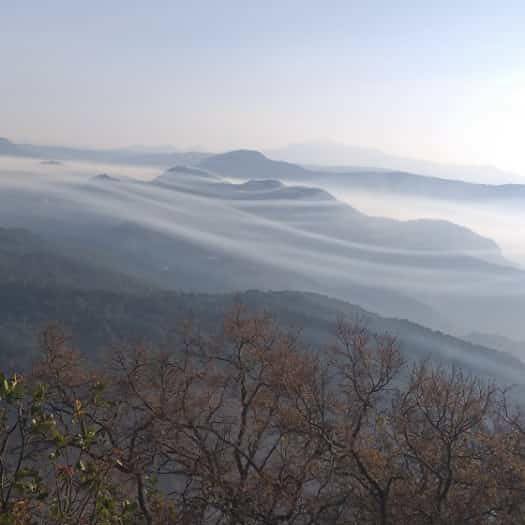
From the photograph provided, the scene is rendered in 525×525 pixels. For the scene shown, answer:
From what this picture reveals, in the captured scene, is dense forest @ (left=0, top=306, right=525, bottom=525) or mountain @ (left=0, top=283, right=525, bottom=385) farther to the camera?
mountain @ (left=0, top=283, right=525, bottom=385)

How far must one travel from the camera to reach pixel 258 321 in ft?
51.2

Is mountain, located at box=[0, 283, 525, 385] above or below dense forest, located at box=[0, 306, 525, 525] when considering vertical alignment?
below

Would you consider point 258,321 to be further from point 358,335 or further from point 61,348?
point 61,348

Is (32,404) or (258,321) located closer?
(32,404)

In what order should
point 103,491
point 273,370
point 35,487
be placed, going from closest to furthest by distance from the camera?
point 35,487
point 103,491
point 273,370

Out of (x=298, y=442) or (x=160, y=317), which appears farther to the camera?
(x=160, y=317)

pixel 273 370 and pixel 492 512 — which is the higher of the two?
pixel 273 370

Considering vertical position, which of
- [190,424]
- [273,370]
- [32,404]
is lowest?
[190,424]

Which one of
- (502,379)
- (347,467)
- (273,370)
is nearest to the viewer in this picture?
(347,467)

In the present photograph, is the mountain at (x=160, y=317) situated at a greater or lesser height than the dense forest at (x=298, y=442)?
lesser

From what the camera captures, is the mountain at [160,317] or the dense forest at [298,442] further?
the mountain at [160,317]

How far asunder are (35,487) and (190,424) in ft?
19.5

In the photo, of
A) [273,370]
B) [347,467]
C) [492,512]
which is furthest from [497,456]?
[273,370]

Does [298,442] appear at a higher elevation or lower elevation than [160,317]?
higher
